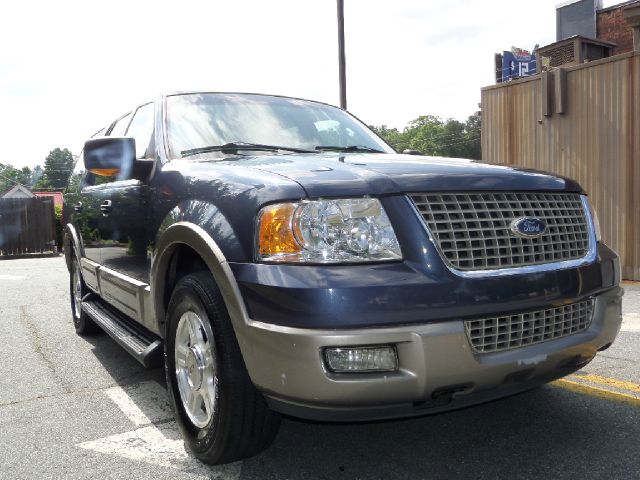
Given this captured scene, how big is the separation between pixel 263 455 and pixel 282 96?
2495 millimetres

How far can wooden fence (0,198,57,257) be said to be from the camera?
65.4 ft

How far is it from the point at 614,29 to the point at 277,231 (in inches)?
1106

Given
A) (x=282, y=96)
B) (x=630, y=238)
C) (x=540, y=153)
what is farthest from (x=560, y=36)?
(x=282, y=96)

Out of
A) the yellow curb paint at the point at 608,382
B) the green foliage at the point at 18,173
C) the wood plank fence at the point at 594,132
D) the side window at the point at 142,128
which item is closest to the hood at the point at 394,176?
the side window at the point at 142,128

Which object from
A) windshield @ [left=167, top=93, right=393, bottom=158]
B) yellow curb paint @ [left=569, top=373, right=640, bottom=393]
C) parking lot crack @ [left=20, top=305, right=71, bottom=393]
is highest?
windshield @ [left=167, top=93, right=393, bottom=158]

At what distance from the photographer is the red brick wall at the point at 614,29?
25.4 m

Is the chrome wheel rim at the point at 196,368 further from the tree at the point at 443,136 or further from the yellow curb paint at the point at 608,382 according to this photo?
the tree at the point at 443,136

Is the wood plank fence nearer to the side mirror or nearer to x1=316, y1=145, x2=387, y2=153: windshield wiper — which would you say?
x1=316, y1=145, x2=387, y2=153: windshield wiper

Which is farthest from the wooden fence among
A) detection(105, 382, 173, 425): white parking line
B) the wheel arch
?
the wheel arch

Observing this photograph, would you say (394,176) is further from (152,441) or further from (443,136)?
(443,136)

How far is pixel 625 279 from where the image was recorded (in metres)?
9.23

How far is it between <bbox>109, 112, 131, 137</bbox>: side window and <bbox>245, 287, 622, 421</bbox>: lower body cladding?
287 cm

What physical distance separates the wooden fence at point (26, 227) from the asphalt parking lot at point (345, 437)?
17389 millimetres

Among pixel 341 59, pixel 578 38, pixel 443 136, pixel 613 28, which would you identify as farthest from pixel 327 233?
pixel 443 136
